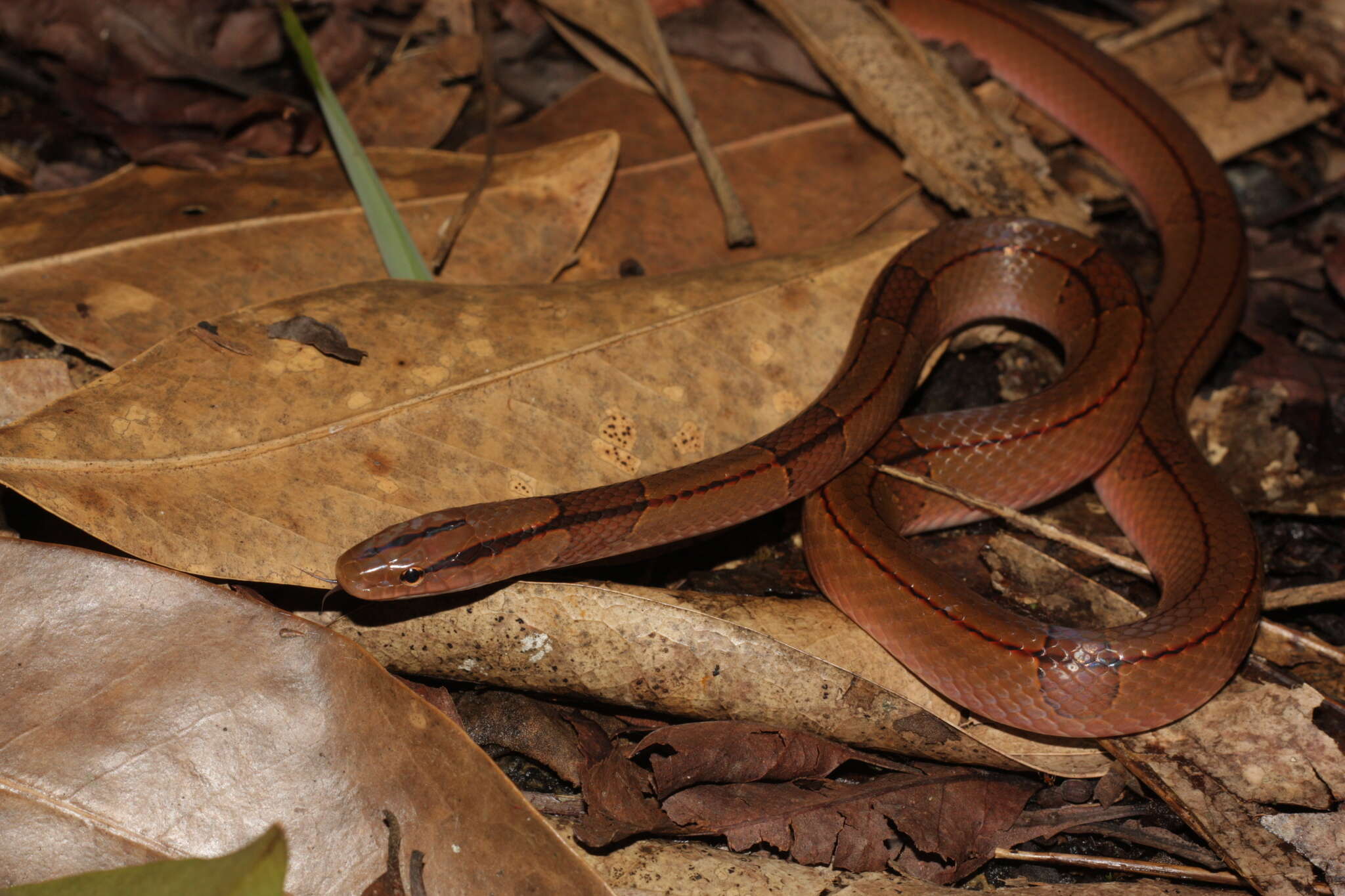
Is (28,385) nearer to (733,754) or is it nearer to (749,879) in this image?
(733,754)

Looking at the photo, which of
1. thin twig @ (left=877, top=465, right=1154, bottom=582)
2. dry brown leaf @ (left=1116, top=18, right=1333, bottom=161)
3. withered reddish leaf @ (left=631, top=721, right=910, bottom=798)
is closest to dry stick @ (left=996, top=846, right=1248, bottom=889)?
withered reddish leaf @ (left=631, top=721, right=910, bottom=798)

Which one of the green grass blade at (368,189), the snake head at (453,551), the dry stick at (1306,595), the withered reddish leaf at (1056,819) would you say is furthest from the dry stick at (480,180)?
the dry stick at (1306,595)

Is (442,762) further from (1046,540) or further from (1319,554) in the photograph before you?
(1319,554)

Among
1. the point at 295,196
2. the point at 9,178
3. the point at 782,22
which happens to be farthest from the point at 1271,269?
the point at 9,178

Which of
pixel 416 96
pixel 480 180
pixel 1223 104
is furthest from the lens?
pixel 1223 104

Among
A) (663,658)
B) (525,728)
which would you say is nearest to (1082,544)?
(663,658)

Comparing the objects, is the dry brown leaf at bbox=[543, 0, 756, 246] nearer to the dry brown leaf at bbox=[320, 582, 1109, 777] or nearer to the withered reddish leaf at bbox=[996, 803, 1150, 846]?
the dry brown leaf at bbox=[320, 582, 1109, 777]
